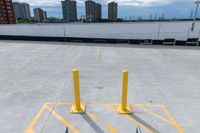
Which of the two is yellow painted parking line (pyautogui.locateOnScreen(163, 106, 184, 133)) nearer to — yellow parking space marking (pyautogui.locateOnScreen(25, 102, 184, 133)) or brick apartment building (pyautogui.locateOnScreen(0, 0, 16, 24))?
yellow parking space marking (pyautogui.locateOnScreen(25, 102, 184, 133))

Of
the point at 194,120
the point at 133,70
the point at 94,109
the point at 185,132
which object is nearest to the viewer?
the point at 185,132

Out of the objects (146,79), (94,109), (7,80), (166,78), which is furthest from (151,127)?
(7,80)

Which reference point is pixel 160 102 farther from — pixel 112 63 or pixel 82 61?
pixel 82 61

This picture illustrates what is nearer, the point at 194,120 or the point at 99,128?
the point at 99,128

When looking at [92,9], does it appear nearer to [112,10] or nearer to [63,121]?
[112,10]

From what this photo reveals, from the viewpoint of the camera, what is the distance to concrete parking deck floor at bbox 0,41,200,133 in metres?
3.64

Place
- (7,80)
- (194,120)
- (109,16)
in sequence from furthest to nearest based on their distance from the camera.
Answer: (109,16) < (7,80) < (194,120)

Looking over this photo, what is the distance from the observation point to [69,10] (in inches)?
3423

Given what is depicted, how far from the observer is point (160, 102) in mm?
4562

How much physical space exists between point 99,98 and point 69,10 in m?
89.4

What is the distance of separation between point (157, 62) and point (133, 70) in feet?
6.94

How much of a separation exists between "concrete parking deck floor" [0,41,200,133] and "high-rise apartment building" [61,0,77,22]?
275 ft

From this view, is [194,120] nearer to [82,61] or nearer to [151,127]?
[151,127]

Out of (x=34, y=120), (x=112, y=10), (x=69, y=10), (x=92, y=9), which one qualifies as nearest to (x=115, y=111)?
(x=34, y=120)
